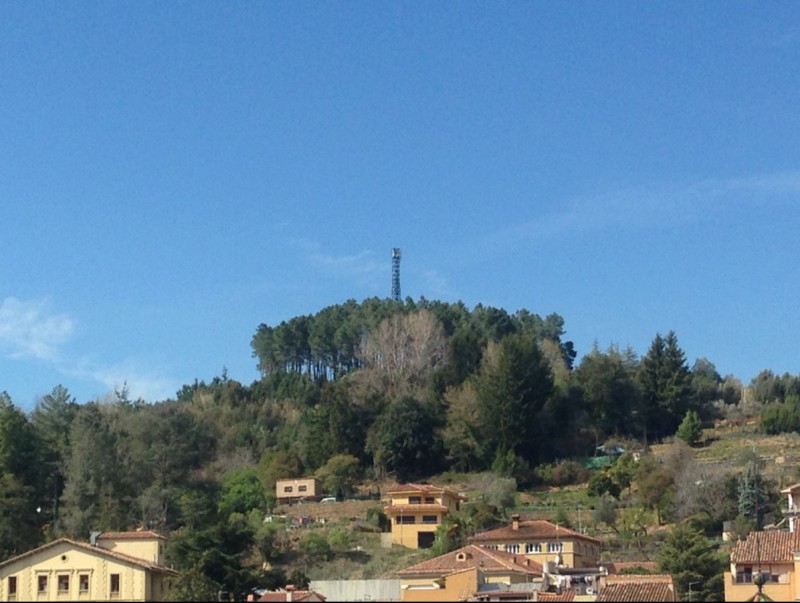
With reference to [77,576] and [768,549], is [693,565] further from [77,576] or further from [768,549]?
[77,576]

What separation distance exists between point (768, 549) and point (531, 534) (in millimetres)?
16562

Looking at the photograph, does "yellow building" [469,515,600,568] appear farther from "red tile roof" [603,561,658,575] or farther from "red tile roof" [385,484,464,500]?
"red tile roof" [385,484,464,500]

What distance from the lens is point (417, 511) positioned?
239 feet

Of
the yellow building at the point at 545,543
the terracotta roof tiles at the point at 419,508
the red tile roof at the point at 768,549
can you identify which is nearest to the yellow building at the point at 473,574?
the yellow building at the point at 545,543

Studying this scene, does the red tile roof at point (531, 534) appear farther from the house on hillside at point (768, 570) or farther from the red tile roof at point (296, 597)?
the red tile roof at point (296, 597)

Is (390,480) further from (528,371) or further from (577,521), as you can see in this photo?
(577,521)

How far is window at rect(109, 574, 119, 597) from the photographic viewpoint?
47.7m

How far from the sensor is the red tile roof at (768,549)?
4722 cm

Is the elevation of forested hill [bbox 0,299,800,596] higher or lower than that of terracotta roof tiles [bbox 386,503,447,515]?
higher

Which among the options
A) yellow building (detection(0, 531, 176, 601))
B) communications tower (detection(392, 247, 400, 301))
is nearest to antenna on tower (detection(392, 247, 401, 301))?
communications tower (detection(392, 247, 400, 301))

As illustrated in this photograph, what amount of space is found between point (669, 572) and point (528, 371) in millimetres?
35698

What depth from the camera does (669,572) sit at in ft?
177

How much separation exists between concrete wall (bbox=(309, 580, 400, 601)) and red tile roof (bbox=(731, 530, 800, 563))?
11.0 metres

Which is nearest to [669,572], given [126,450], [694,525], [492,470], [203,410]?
[694,525]
